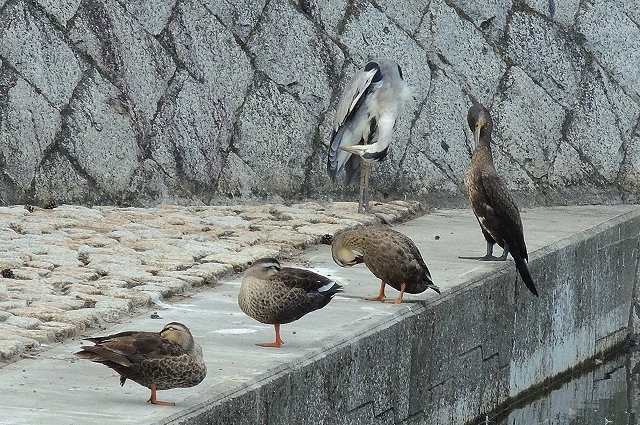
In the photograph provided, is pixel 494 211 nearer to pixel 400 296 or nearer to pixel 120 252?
pixel 400 296

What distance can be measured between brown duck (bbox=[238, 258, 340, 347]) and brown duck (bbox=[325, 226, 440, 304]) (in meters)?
0.78

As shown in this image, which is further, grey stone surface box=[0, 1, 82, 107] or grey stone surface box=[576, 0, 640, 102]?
grey stone surface box=[576, 0, 640, 102]

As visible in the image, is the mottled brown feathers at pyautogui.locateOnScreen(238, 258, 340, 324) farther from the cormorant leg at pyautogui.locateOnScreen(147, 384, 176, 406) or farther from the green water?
the green water

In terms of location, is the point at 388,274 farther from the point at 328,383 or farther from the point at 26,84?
the point at 26,84

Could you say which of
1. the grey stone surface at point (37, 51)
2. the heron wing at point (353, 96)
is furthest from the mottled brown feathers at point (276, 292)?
the grey stone surface at point (37, 51)

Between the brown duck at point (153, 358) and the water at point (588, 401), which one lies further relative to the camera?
the water at point (588, 401)

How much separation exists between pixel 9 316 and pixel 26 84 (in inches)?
145

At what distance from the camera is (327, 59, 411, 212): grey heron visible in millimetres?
8805

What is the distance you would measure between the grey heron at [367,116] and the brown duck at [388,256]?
2.68 metres

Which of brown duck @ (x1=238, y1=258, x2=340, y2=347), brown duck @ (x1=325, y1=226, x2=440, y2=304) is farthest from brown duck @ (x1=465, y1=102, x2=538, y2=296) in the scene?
brown duck @ (x1=238, y1=258, x2=340, y2=347)

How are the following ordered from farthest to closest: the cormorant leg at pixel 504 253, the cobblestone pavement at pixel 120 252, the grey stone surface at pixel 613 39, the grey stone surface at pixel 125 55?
the grey stone surface at pixel 613 39, the grey stone surface at pixel 125 55, the cormorant leg at pixel 504 253, the cobblestone pavement at pixel 120 252

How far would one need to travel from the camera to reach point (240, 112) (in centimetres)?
959

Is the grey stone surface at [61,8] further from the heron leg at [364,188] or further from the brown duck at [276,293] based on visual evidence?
the brown duck at [276,293]

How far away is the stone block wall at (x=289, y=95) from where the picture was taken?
893 cm
